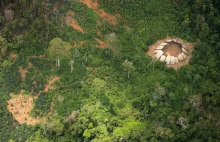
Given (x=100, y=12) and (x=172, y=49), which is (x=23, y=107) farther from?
(x=172, y=49)

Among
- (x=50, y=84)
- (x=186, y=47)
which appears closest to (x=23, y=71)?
(x=50, y=84)

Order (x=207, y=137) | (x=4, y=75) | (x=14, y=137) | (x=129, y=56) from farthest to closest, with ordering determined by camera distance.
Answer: (x=129, y=56)
(x=4, y=75)
(x=14, y=137)
(x=207, y=137)

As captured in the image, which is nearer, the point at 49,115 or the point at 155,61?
the point at 49,115

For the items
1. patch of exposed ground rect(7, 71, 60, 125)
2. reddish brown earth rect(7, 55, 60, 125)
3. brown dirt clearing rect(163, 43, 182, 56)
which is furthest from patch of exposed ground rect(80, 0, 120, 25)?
patch of exposed ground rect(7, 71, 60, 125)

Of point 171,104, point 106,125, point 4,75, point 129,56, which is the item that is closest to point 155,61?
point 129,56

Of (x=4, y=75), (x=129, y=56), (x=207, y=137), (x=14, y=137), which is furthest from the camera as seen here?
(x=129, y=56)

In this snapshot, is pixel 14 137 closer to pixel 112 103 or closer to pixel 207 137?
pixel 112 103
